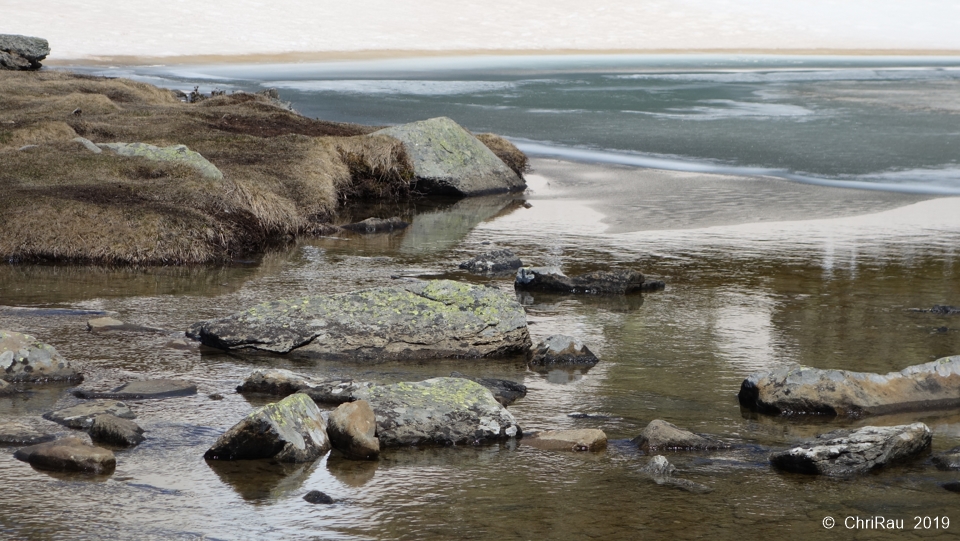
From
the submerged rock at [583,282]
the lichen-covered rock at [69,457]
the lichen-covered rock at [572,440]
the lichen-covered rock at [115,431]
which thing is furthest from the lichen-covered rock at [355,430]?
A: the submerged rock at [583,282]

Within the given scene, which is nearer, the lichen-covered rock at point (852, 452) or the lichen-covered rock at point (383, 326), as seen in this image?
the lichen-covered rock at point (852, 452)

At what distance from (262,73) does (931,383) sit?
190ft

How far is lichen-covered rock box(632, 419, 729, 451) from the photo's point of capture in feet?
22.4

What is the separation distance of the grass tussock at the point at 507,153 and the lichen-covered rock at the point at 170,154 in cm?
668

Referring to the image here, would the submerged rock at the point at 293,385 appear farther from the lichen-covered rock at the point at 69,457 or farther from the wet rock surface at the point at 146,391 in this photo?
the lichen-covered rock at the point at 69,457

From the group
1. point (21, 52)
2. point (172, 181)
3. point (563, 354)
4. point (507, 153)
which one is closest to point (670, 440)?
point (563, 354)

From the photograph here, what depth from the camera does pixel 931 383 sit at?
312 inches

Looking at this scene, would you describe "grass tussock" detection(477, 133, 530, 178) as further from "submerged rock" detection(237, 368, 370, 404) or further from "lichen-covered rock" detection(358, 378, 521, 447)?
"lichen-covered rock" detection(358, 378, 521, 447)

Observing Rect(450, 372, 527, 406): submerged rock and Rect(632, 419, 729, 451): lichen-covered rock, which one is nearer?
Rect(632, 419, 729, 451): lichen-covered rock

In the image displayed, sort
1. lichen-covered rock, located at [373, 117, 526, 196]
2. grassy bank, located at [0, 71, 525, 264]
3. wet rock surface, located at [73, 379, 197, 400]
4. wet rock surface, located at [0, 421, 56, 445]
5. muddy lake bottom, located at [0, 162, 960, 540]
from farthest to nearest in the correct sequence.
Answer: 1. lichen-covered rock, located at [373, 117, 526, 196]
2. grassy bank, located at [0, 71, 525, 264]
3. wet rock surface, located at [73, 379, 197, 400]
4. wet rock surface, located at [0, 421, 56, 445]
5. muddy lake bottom, located at [0, 162, 960, 540]

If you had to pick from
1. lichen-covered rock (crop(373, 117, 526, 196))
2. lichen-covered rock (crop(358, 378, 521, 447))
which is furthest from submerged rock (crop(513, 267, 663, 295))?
lichen-covered rock (crop(373, 117, 526, 196))

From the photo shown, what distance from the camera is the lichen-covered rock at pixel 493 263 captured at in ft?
42.0

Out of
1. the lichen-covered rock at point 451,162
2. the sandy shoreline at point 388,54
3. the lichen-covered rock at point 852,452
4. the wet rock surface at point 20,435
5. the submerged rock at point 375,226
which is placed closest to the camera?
the lichen-covered rock at point 852,452

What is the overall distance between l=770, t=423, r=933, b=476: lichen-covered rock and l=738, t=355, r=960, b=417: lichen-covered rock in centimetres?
100
